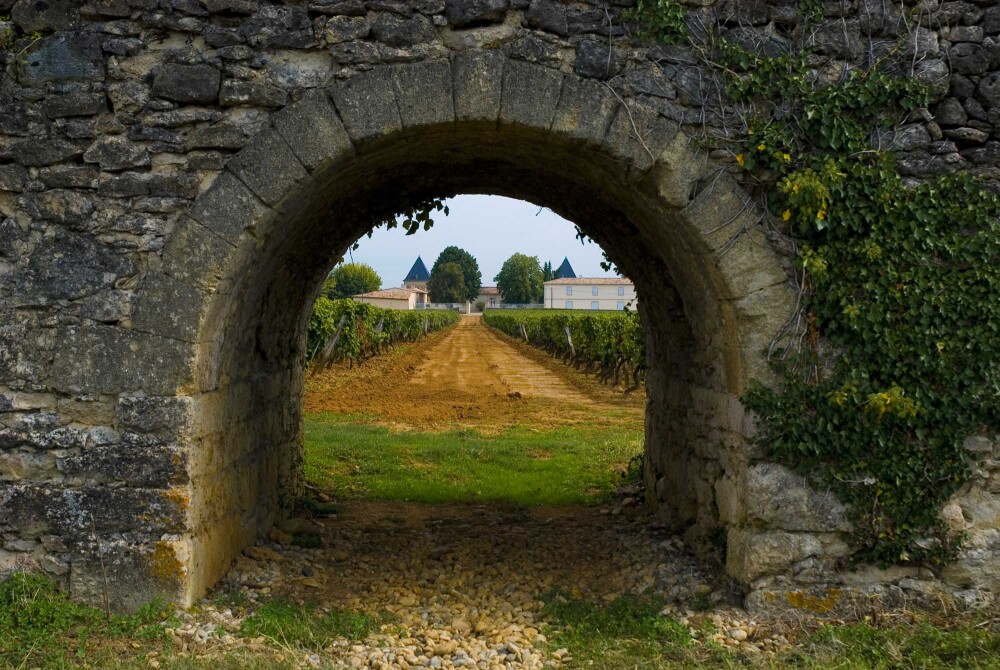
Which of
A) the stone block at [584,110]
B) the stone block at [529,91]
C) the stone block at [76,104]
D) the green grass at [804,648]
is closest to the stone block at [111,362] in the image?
the stone block at [76,104]

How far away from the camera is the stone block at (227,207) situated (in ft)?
14.3

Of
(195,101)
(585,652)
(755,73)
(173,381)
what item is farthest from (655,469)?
(195,101)

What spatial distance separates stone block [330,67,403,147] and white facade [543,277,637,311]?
302 ft

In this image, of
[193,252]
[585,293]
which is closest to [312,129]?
[193,252]

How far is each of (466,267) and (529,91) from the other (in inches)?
4368

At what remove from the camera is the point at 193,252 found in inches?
172

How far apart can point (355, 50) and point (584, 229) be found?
3186 millimetres

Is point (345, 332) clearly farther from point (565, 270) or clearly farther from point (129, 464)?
point (565, 270)

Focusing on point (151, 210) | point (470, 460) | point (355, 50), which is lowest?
point (470, 460)

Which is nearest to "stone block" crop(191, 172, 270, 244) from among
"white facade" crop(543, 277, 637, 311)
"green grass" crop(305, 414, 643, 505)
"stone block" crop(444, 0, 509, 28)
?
"stone block" crop(444, 0, 509, 28)

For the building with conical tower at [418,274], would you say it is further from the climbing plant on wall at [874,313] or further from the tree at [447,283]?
the climbing plant on wall at [874,313]

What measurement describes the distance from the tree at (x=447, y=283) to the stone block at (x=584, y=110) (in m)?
104

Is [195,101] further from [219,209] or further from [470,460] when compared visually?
[470,460]

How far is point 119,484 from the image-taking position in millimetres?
4344
